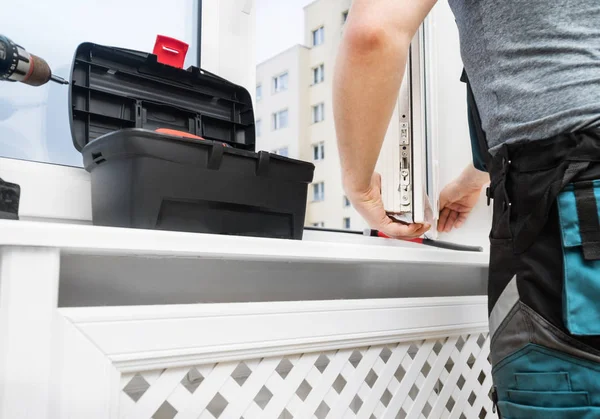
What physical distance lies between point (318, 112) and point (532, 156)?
155cm

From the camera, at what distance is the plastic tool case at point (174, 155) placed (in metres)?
0.66

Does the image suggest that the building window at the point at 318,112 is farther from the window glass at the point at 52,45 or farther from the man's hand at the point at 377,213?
the man's hand at the point at 377,213

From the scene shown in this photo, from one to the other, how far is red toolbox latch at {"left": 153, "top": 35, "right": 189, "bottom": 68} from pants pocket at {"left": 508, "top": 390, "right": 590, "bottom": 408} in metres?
0.76

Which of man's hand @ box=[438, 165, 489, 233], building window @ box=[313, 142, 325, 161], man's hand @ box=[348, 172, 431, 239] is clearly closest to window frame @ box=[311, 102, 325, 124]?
building window @ box=[313, 142, 325, 161]

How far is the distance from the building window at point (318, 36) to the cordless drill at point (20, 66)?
56.0 inches

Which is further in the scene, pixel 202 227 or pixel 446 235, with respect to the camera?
pixel 446 235

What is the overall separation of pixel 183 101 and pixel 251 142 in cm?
15

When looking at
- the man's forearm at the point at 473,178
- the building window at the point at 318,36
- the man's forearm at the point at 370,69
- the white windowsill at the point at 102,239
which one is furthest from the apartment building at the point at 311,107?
the man's forearm at the point at 370,69

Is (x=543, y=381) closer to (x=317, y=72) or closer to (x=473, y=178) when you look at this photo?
(x=473, y=178)

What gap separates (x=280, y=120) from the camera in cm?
194

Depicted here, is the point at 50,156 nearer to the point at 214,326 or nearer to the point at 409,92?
the point at 214,326

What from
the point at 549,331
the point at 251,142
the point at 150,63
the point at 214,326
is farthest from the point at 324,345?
the point at 150,63

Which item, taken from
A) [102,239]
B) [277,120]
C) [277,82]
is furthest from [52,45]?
[277,82]

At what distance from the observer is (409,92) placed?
3.45 ft
